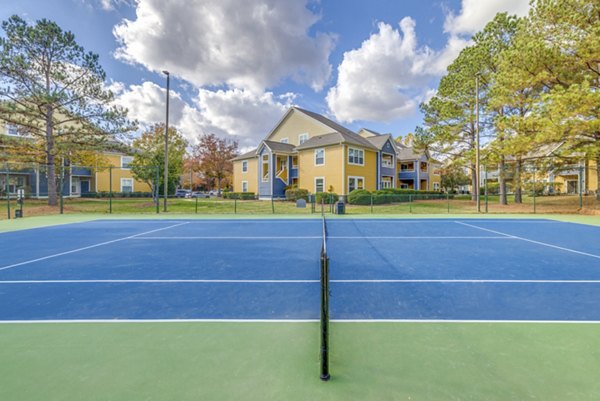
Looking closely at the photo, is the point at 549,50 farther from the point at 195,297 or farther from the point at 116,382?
the point at 116,382

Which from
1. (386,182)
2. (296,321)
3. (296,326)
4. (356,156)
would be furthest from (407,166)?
(296,326)

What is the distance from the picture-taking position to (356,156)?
1132 inches

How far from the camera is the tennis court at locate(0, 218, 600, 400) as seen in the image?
7.75ft

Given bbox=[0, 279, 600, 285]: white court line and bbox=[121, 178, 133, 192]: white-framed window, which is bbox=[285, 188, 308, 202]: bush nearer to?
bbox=[0, 279, 600, 285]: white court line

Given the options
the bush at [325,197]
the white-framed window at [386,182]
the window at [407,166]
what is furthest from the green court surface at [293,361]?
the window at [407,166]

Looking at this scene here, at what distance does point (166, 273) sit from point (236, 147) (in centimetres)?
4364

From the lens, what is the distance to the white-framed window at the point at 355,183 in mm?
28156

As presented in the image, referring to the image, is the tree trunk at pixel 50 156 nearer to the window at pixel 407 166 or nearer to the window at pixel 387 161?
the window at pixel 387 161

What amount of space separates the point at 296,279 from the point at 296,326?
1.90 metres

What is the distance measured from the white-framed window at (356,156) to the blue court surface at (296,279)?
19.6 m

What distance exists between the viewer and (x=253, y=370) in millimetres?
2549

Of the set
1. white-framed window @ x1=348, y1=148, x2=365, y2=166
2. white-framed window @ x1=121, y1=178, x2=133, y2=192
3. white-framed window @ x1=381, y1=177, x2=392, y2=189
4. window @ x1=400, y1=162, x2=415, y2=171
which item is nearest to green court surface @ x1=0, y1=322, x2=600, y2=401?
Answer: white-framed window @ x1=348, y1=148, x2=365, y2=166

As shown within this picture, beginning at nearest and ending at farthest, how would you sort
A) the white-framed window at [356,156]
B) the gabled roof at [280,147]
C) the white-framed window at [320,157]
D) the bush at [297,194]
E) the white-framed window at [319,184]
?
the white-framed window at [356,156], the bush at [297,194], the white-framed window at [319,184], the white-framed window at [320,157], the gabled roof at [280,147]

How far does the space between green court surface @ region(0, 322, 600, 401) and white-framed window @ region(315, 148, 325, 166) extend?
2621 cm
